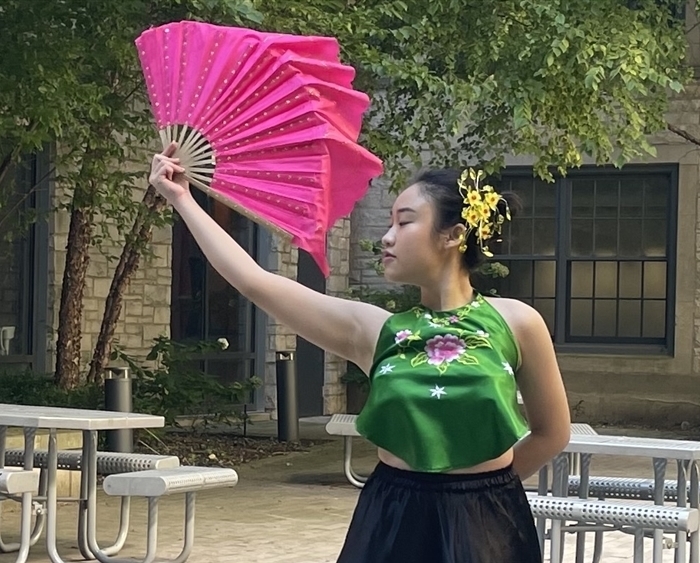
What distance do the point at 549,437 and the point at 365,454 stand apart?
10769 millimetres

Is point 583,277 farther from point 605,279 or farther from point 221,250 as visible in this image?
point 221,250

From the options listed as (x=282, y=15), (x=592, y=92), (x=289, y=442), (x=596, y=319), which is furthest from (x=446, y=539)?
(x=596, y=319)

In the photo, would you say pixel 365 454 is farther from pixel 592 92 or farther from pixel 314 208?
pixel 314 208

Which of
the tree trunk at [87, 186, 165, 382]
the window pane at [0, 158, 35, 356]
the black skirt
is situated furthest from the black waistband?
the window pane at [0, 158, 35, 356]

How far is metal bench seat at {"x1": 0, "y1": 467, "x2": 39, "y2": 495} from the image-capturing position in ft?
21.7

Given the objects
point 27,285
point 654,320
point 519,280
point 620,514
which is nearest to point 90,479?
point 620,514

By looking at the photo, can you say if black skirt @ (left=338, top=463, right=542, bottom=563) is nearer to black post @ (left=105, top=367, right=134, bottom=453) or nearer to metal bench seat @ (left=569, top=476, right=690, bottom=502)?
metal bench seat @ (left=569, top=476, right=690, bottom=502)

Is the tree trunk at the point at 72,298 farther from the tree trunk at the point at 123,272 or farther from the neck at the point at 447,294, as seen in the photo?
the neck at the point at 447,294

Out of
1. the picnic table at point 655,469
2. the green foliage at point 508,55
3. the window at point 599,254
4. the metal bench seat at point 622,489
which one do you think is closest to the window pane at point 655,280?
Answer: the window at point 599,254

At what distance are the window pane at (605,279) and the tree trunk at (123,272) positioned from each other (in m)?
7.97

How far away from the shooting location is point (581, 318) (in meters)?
18.7

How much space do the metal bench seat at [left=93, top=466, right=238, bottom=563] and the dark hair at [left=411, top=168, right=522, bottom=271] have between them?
392 centimetres

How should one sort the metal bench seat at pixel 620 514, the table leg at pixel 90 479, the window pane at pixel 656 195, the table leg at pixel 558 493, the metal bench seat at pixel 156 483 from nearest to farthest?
the metal bench seat at pixel 620 514 < the metal bench seat at pixel 156 483 < the table leg at pixel 558 493 < the table leg at pixel 90 479 < the window pane at pixel 656 195

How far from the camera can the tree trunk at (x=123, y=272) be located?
1211 cm
